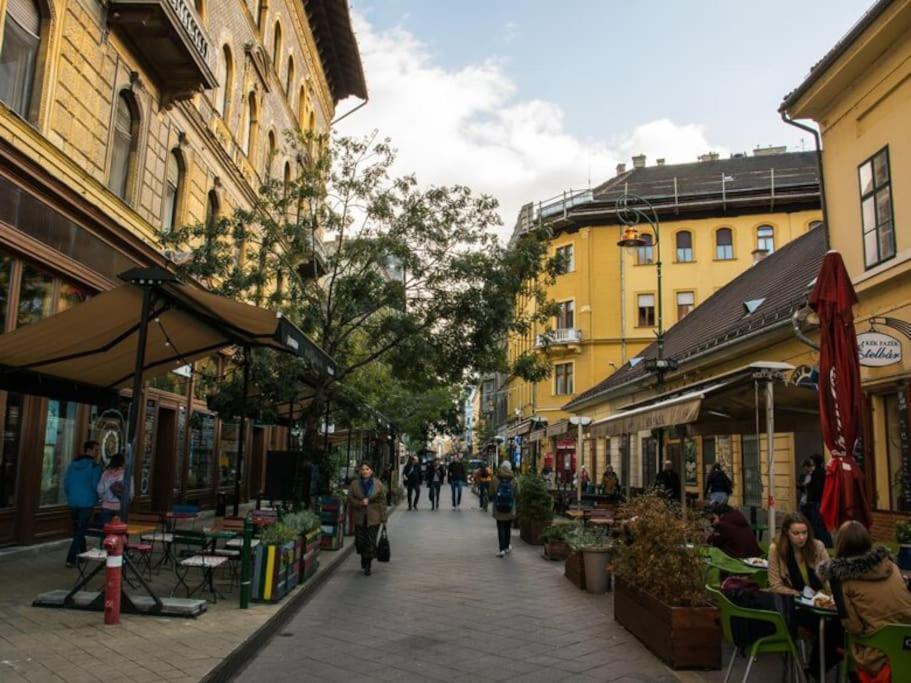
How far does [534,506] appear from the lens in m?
16.6

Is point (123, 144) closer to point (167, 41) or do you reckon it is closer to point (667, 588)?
point (167, 41)

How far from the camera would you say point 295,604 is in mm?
8969

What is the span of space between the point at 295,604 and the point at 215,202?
13811 mm

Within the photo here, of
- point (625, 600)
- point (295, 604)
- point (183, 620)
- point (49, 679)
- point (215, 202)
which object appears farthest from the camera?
point (215, 202)

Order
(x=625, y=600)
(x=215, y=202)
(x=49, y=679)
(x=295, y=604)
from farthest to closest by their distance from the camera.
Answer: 1. (x=215, y=202)
2. (x=295, y=604)
3. (x=625, y=600)
4. (x=49, y=679)

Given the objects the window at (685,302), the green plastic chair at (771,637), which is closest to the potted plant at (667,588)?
the green plastic chair at (771,637)

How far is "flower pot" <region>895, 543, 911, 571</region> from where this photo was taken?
8.30 m

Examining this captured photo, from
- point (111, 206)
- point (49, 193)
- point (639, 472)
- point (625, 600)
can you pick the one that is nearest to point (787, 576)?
point (625, 600)

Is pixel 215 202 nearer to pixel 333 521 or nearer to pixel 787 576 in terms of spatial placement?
pixel 333 521

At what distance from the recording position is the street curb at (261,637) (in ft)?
19.5

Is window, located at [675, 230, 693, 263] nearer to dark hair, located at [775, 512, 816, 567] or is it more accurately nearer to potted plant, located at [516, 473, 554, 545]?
potted plant, located at [516, 473, 554, 545]

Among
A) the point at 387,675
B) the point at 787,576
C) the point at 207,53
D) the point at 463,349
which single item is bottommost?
the point at 387,675

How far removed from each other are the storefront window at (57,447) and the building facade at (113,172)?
31mm

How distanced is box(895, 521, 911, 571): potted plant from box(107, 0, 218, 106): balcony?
14.1m
